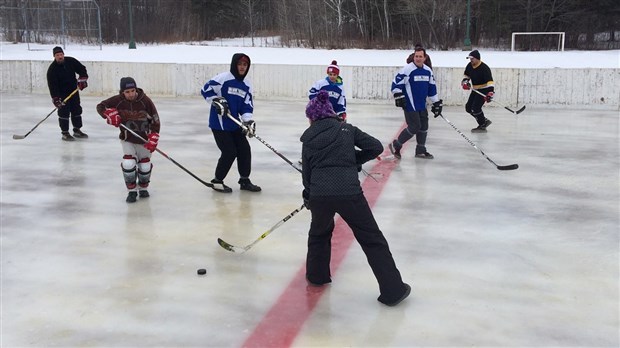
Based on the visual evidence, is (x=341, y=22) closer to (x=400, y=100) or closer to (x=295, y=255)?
(x=400, y=100)

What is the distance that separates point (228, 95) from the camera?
643 cm

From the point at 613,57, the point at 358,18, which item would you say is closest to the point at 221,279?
the point at 613,57

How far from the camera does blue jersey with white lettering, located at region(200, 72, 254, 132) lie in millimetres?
6418

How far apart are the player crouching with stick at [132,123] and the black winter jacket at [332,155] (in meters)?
2.61

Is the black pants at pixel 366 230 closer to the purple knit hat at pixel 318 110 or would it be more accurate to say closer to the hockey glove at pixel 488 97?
the purple knit hat at pixel 318 110

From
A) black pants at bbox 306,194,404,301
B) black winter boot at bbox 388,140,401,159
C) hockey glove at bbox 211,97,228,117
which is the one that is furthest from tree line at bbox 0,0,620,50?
black pants at bbox 306,194,404,301

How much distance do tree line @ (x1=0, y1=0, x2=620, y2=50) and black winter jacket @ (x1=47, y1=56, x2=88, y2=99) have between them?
1658 cm

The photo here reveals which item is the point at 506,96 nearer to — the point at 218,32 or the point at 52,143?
the point at 52,143

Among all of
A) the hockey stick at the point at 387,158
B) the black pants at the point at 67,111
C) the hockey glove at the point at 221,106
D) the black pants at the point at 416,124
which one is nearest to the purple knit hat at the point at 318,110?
the hockey glove at the point at 221,106

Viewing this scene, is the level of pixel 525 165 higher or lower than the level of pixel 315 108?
lower

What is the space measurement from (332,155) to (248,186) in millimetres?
3059

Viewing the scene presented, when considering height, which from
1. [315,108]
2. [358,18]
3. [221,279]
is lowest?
[221,279]

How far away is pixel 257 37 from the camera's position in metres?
37.0

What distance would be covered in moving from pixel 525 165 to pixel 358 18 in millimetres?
25465
